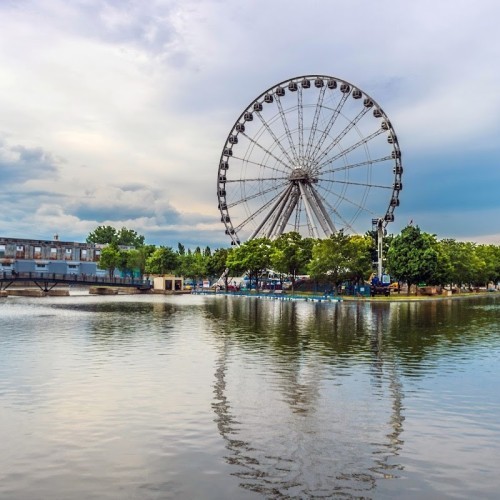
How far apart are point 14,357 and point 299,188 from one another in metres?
85.6

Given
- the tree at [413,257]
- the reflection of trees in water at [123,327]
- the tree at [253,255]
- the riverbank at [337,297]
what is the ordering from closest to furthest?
1. the reflection of trees in water at [123,327]
2. the riverbank at [337,297]
3. the tree at [413,257]
4. the tree at [253,255]

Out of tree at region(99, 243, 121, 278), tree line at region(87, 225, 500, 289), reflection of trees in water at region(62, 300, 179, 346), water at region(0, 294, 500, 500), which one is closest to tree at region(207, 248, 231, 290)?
tree line at region(87, 225, 500, 289)

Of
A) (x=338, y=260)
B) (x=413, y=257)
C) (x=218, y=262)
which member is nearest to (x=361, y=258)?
(x=338, y=260)

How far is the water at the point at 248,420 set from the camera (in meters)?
14.2

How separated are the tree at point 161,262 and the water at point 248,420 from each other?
146 metres

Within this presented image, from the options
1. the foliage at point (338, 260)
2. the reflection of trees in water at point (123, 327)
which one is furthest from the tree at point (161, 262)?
the reflection of trees in water at point (123, 327)

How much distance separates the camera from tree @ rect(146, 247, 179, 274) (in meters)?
186

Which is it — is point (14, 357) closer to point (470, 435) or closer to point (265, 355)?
point (265, 355)

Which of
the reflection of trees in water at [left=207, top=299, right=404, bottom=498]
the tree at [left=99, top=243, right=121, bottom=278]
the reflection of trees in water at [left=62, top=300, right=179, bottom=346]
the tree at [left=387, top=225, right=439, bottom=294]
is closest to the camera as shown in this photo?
the reflection of trees in water at [left=207, top=299, right=404, bottom=498]

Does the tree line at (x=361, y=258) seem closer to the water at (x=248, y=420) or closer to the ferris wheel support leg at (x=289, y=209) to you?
the ferris wheel support leg at (x=289, y=209)

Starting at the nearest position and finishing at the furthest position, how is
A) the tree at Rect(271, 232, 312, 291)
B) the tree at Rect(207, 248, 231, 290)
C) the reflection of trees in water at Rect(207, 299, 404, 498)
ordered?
the reflection of trees in water at Rect(207, 299, 404, 498)
the tree at Rect(271, 232, 312, 291)
the tree at Rect(207, 248, 231, 290)

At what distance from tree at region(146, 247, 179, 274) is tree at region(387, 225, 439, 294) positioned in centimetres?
7909

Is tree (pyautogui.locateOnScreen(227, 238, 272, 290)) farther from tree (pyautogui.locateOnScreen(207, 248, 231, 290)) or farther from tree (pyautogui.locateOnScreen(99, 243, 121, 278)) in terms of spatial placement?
tree (pyautogui.locateOnScreen(99, 243, 121, 278))

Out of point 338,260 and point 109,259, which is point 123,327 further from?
point 109,259
